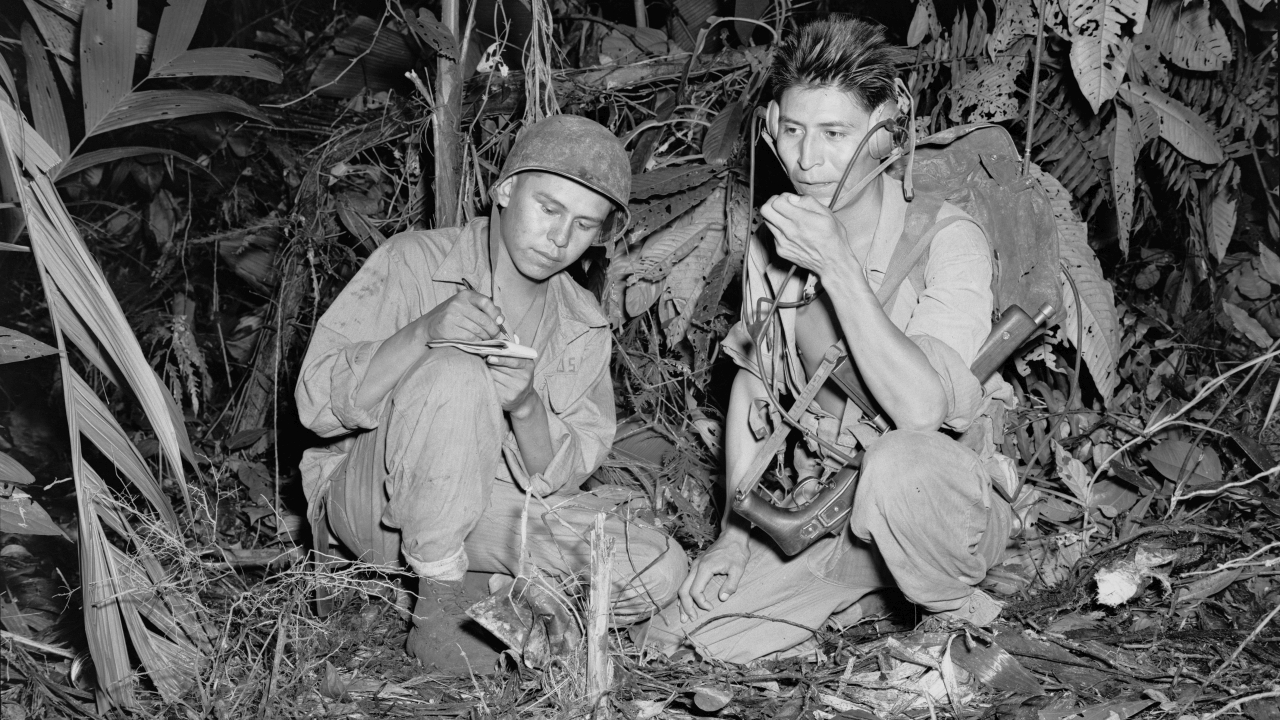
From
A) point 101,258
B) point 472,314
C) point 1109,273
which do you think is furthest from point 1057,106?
point 101,258

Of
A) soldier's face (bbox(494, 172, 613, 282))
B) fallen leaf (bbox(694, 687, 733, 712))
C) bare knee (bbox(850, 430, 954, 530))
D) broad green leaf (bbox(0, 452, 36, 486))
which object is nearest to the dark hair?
soldier's face (bbox(494, 172, 613, 282))

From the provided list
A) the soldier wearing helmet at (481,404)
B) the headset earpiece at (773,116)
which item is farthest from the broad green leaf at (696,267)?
the headset earpiece at (773,116)

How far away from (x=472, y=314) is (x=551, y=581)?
69cm

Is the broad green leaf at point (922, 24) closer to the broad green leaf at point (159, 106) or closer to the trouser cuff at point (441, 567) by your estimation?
the broad green leaf at point (159, 106)

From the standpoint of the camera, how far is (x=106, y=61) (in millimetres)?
2617

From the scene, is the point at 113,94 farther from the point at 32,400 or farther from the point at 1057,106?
the point at 1057,106

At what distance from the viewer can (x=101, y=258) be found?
183 inches

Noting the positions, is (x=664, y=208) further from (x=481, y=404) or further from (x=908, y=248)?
(x=481, y=404)

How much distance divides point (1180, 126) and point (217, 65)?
2.98 meters

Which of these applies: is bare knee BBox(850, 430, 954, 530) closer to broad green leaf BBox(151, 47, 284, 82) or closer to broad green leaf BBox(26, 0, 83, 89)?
broad green leaf BBox(151, 47, 284, 82)

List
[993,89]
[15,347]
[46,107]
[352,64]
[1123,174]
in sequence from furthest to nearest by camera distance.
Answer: [352,64], [993,89], [1123,174], [46,107], [15,347]

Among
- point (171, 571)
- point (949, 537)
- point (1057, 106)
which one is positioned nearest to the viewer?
point (949, 537)

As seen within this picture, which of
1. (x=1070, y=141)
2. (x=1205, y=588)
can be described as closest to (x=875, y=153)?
(x=1070, y=141)

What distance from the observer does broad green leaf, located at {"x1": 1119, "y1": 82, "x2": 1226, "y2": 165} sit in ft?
11.6
